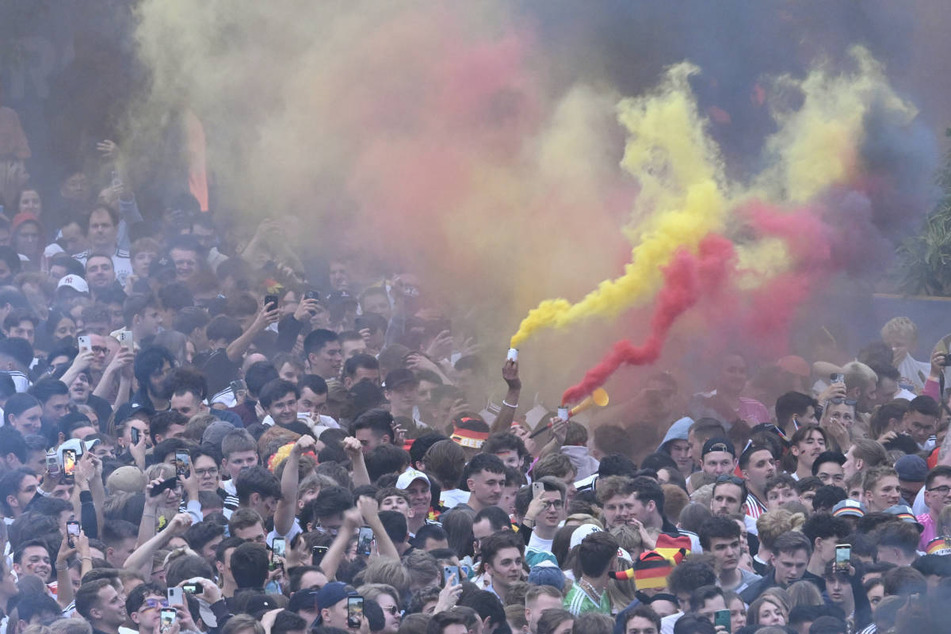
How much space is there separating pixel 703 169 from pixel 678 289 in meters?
1.10

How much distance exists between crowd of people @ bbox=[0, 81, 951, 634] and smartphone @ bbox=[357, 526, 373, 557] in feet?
0.25

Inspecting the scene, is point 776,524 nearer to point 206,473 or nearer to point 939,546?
point 939,546

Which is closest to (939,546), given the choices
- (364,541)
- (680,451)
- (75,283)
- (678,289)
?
(680,451)

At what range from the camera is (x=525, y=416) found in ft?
42.0

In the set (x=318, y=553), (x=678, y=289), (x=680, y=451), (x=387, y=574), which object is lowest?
(x=387, y=574)

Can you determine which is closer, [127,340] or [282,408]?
[282,408]

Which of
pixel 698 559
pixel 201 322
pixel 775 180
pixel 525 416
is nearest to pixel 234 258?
pixel 201 322

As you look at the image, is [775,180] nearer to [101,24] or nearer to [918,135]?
[918,135]

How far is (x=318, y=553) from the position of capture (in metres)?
8.52

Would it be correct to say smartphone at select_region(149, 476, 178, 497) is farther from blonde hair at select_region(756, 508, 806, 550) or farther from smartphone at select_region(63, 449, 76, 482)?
blonde hair at select_region(756, 508, 806, 550)

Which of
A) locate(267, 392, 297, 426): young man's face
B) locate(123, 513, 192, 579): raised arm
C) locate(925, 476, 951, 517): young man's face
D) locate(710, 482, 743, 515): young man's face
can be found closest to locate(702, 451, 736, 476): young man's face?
locate(710, 482, 743, 515): young man's face

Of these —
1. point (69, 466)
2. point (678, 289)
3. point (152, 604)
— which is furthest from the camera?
point (678, 289)

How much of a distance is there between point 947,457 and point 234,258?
6.62 meters

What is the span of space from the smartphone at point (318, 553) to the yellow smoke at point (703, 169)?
397 cm
